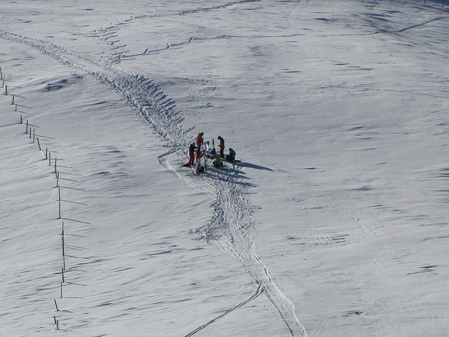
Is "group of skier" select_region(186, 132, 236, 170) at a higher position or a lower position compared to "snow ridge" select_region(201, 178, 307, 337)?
higher

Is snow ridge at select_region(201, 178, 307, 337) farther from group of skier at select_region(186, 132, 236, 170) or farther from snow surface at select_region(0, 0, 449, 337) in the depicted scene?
group of skier at select_region(186, 132, 236, 170)

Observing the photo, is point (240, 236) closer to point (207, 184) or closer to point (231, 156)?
point (207, 184)

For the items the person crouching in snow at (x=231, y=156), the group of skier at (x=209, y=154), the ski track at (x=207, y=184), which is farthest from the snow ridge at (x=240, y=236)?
the person crouching in snow at (x=231, y=156)

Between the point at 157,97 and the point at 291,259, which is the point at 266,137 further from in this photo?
the point at 291,259

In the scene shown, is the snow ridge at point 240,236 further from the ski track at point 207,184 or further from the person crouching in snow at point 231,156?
the person crouching in snow at point 231,156

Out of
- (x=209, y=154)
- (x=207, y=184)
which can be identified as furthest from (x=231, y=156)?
(x=207, y=184)

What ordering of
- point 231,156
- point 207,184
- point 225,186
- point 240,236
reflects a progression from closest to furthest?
point 240,236 → point 225,186 → point 207,184 → point 231,156

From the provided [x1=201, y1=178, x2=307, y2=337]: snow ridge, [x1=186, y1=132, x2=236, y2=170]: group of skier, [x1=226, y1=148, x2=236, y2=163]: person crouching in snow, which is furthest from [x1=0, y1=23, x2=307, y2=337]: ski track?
[x1=226, y1=148, x2=236, y2=163]: person crouching in snow
